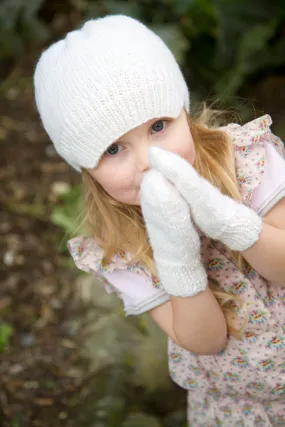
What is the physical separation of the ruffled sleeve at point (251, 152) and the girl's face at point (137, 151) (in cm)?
16

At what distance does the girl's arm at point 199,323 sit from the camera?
1455mm

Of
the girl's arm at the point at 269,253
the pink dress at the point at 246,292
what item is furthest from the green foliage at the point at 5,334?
the girl's arm at the point at 269,253

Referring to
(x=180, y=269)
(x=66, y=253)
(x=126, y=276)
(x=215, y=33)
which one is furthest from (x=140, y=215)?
(x=215, y=33)

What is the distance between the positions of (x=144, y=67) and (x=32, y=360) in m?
1.74

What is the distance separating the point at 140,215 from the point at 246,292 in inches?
12.8

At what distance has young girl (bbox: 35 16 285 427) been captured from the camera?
1.34 metres

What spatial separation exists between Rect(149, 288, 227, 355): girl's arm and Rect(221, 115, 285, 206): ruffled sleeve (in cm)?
26

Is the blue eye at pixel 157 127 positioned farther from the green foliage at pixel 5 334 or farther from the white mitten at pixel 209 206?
the green foliage at pixel 5 334

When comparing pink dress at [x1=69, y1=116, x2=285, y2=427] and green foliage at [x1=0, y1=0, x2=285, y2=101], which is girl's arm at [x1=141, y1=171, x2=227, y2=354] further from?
green foliage at [x1=0, y1=0, x2=285, y2=101]

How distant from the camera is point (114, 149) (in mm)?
1411

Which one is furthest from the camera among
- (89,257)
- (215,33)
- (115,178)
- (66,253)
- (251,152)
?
(215,33)

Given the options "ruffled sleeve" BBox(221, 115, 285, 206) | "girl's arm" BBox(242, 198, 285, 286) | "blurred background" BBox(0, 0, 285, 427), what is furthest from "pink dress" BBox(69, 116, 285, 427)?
"blurred background" BBox(0, 0, 285, 427)

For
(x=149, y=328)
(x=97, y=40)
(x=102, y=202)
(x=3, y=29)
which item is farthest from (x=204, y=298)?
(x=3, y=29)

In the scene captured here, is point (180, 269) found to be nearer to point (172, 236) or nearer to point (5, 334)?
point (172, 236)
